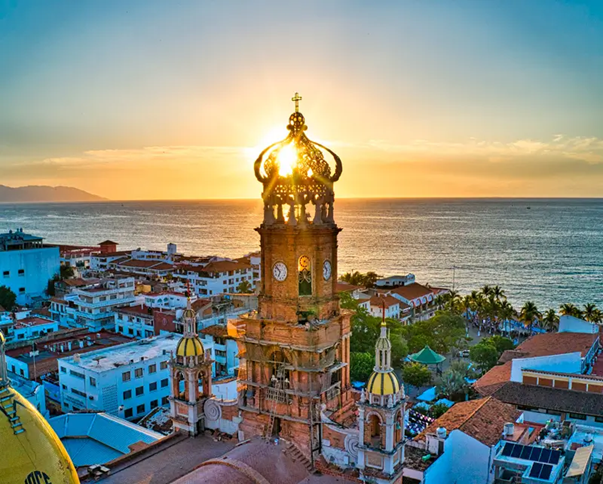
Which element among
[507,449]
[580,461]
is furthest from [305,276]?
[580,461]

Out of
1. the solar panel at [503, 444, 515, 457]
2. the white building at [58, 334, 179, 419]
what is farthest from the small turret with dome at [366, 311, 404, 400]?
the white building at [58, 334, 179, 419]

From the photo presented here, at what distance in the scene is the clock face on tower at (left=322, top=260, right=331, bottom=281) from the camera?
20656 mm

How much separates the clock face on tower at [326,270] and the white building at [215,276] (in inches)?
2392

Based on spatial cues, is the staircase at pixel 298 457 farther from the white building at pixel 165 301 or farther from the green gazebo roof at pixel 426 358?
the white building at pixel 165 301

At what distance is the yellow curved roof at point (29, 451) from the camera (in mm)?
8438

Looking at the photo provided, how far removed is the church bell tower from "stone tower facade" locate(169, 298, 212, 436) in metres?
1.97

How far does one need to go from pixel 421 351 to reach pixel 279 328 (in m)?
29.0

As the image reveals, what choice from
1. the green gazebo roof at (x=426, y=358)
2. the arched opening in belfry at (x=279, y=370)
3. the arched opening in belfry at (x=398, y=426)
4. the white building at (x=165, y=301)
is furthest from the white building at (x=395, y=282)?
the arched opening in belfry at (x=398, y=426)

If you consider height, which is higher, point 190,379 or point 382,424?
point 190,379

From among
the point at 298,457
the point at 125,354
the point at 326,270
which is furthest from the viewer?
the point at 125,354

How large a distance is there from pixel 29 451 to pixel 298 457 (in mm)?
12075

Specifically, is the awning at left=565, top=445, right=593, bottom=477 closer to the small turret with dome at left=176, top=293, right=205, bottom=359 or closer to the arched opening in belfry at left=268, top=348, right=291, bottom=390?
the arched opening in belfry at left=268, top=348, right=291, bottom=390

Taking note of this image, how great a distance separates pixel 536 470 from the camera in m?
23.5

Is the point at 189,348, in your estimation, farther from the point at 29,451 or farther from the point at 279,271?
the point at 29,451
